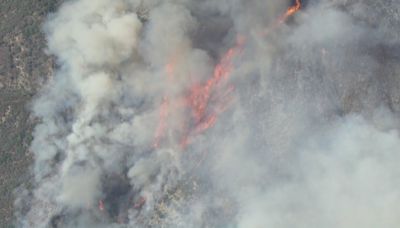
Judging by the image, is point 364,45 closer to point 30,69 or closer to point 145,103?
point 145,103

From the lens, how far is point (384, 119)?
94938 millimetres

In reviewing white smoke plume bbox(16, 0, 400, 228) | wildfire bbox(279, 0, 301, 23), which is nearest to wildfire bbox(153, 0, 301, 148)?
wildfire bbox(279, 0, 301, 23)

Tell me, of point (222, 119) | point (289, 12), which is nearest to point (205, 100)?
point (222, 119)

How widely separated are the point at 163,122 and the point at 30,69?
79.2 ft

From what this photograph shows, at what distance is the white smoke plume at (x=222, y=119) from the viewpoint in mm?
94938

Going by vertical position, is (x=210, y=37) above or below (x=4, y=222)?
above

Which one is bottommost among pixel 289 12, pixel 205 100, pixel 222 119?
pixel 222 119

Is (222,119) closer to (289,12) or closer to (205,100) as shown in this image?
(205,100)

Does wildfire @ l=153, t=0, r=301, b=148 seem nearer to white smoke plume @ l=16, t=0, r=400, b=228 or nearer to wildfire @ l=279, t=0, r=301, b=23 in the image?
wildfire @ l=279, t=0, r=301, b=23

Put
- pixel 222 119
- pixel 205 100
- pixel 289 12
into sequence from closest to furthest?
1. pixel 222 119
2. pixel 289 12
3. pixel 205 100

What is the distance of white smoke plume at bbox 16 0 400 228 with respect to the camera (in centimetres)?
9494

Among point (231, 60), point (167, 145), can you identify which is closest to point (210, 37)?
point (231, 60)

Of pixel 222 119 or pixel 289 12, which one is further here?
pixel 289 12

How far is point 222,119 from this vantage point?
336ft
